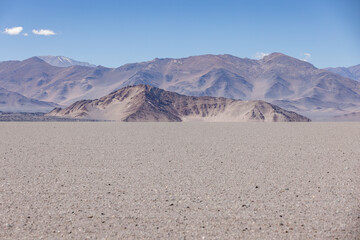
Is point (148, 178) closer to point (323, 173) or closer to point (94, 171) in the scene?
point (94, 171)

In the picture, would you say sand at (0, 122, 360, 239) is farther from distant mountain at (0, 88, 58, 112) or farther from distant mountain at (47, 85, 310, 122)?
distant mountain at (0, 88, 58, 112)

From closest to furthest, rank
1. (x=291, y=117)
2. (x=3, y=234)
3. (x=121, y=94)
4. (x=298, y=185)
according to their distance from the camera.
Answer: (x=3, y=234)
(x=298, y=185)
(x=291, y=117)
(x=121, y=94)

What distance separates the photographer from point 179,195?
1128 centimetres

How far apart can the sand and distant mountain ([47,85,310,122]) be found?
181 feet

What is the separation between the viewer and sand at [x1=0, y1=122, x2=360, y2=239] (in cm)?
846

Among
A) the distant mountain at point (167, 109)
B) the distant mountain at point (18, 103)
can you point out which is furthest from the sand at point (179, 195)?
the distant mountain at point (18, 103)

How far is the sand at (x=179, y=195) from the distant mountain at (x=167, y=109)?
5520cm

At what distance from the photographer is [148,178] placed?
13.7m

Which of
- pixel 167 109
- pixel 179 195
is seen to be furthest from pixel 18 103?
pixel 179 195

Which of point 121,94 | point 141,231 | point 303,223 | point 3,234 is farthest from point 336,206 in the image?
point 121,94

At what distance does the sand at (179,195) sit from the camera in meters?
8.46

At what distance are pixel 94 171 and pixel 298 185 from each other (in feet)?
24.3

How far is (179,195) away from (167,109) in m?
72.0

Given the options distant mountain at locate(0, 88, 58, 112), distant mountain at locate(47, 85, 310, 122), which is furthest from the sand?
distant mountain at locate(0, 88, 58, 112)
